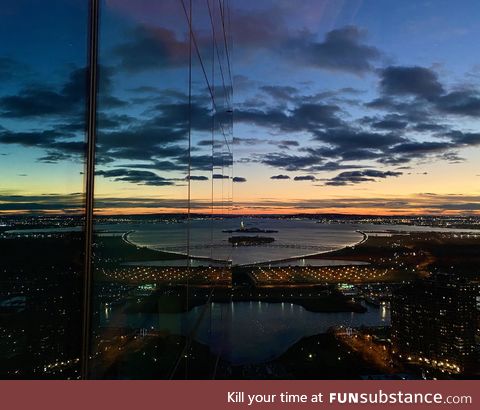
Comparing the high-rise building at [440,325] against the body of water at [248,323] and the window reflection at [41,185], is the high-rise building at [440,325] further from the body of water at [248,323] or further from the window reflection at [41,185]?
the window reflection at [41,185]

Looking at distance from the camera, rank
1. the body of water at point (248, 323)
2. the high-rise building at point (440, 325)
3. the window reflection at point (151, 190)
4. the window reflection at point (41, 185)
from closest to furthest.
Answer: the window reflection at point (41, 185) < the window reflection at point (151, 190) < the body of water at point (248, 323) < the high-rise building at point (440, 325)

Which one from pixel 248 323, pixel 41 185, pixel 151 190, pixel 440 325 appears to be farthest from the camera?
pixel 248 323

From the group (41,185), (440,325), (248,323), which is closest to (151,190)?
(41,185)

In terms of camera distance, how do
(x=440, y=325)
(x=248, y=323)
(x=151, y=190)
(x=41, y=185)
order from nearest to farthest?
(x=41, y=185) < (x=151, y=190) < (x=440, y=325) < (x=248, y=323)

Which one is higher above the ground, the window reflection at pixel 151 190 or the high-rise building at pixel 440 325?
the window reflection at pixel 151 190

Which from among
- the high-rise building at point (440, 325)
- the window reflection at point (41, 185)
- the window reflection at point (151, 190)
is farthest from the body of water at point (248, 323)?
the high-rise building at point (440, 325)

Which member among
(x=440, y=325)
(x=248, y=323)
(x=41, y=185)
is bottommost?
(x=248, y=323)

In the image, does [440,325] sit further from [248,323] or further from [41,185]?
[41,185]

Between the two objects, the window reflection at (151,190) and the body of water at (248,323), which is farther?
the body of water at (248,323)
